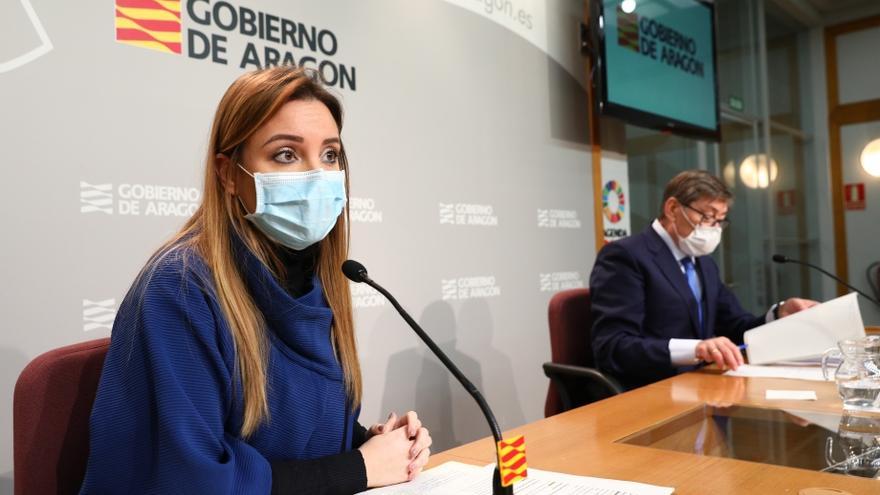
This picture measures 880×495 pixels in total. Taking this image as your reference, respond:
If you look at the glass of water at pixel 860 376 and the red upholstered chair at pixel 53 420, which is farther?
the glass of water at pixel 860 376

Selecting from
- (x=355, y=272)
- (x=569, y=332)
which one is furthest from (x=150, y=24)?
(x=569, y=332)

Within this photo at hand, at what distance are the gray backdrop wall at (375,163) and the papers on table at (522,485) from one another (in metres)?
1.14

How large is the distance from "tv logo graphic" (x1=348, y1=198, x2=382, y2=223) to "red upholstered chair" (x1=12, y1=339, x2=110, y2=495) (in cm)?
147

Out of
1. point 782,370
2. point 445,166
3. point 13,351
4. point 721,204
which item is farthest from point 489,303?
point 13,351

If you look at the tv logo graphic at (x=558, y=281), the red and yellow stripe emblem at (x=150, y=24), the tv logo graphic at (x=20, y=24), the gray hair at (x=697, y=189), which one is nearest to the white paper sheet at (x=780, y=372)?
the gray hair at (x=697, y=189)

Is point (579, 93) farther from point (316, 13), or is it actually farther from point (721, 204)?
point (316, 13)

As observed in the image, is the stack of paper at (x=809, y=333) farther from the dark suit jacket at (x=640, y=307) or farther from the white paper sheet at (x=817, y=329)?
the dark suit jacket at (x=640, y=307)

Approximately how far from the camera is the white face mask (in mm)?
2305

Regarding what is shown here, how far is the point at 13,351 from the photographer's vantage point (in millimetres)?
1623

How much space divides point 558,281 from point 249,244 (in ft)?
8.25

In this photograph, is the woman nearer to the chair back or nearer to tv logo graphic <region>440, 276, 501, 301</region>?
the chair back

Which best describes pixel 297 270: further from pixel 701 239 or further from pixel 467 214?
pixel 467 214

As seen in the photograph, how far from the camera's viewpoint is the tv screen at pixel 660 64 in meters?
3.47

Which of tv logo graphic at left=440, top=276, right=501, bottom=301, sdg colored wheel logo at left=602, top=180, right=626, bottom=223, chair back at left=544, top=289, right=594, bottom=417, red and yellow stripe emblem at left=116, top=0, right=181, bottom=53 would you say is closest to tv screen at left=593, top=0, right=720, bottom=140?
sdg colored wheel logo at left=602, top=180, right=626, bottom=223
